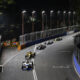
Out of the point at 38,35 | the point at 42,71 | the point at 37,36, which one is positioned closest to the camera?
the point at 42,71

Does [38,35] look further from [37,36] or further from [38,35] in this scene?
[37,36]

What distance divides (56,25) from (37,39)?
137 feet

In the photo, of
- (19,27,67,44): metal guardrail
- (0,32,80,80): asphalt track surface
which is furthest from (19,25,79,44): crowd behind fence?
(0,32,80,80): asphalt track surface

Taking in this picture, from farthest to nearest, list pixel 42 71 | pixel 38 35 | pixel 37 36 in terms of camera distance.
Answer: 1. pixel 38 35
2. pixel 37 36
3. pixel 42 71

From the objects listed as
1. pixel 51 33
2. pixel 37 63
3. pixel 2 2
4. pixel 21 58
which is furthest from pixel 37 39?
pixel 2 2

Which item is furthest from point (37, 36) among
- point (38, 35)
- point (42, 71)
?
point (42, 71)

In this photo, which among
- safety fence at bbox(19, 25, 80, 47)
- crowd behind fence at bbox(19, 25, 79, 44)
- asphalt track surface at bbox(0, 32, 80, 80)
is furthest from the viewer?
crowd behind fence at bbox(19, 25, 79, 44)

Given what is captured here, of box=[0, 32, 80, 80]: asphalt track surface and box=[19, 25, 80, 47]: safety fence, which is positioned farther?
box=[19, 25, 80, 47]: safety fence

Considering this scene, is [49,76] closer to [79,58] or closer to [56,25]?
[79,58]

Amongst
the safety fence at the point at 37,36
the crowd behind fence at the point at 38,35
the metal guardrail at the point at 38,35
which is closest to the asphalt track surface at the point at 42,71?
the safety fence at the point at 37,36

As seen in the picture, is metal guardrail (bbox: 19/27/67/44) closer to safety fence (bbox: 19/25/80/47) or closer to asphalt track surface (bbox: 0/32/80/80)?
safety fence (bbox: 19/25/80/47)

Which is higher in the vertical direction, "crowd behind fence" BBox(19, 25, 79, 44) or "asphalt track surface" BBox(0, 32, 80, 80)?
"crowd behind fence" BBox(19, 25, 79, 44)

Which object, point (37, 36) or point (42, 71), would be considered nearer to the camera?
point (42, 71)

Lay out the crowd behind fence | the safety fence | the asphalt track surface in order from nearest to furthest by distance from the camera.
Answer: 1. the asphalt track surface
2. the safety fence
3. the crowd behind fence
